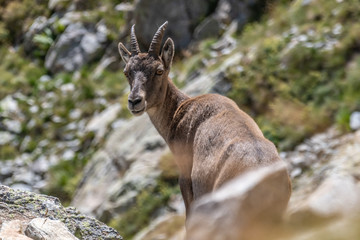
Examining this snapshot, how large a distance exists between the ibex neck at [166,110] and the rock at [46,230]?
→ 3.54m

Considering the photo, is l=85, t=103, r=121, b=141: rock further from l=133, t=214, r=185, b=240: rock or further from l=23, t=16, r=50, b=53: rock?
l=23, t=16, r=50, b=53: rock

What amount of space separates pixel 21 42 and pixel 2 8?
3.84 m

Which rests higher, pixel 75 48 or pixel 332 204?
pixel 332 204

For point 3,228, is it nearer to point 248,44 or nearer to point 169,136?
point 169,136

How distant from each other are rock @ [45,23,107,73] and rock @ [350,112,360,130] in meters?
17.1

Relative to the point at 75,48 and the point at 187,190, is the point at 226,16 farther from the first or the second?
the point at 187,190

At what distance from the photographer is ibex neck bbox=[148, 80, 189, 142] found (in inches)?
373

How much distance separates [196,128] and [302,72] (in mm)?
10203

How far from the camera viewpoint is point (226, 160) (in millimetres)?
7012

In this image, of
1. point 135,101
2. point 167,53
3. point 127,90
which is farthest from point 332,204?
point 127,90

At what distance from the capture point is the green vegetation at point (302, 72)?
53.0 feet

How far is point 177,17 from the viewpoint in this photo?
25516 millimetres

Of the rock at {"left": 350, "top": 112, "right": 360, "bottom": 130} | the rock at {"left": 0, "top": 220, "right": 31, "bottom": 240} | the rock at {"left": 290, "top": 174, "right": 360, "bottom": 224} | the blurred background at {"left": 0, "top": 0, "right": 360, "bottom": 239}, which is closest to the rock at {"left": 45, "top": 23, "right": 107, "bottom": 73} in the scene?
the blurred background at {"left": 0, "top": 0, "right": 360, "bottom": 239}

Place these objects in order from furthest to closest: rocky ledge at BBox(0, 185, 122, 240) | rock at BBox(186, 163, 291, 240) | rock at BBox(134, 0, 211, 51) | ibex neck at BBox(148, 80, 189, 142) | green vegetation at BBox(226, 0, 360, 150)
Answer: rock at BBox(134, 0, 211, 51)
green vegetation at BBox(226, 0, 360, 150)
ibex neck at BBox(148, 80, 189, 142)
rocky ledge at BBox(0, 185, 122, 240)
rock at BBox(186, 163, 291, 240)
